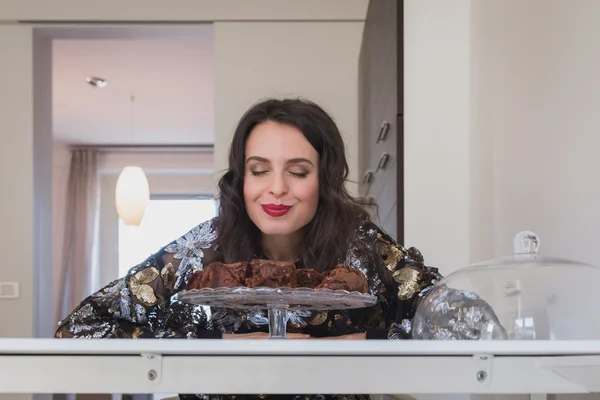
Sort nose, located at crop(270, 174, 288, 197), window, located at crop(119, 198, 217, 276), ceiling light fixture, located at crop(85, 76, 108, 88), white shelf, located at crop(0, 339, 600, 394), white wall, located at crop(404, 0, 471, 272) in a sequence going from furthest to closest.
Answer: window, located at crop(119, 198, 217, 276)
ceiling light fixture, located at crop(85, 76, 108, 88)
white wall, located at crop(404, 0, 471, 272)
nose, located at crop(270, 174, 288, 197)
white shelf, located at crop(0, 339, 600, 394)

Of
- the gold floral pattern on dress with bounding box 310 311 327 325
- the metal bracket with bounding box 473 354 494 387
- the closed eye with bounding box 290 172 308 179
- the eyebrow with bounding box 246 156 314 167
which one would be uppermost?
the eyebrow with bounding box 246 156 314 167

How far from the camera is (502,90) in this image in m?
2.11

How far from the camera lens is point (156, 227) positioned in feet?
29.0

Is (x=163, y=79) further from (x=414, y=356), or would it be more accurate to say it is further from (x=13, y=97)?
(x=414, y=356)

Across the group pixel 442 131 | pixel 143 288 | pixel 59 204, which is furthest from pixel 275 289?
pixel 59 204

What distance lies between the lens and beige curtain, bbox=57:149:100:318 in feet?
27.7

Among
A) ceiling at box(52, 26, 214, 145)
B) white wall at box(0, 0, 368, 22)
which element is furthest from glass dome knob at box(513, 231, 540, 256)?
ceiling at box(52, 26, 214, 145)

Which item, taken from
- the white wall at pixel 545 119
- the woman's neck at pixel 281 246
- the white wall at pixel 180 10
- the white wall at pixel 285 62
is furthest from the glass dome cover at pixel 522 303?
the white wall at pixel 180 10

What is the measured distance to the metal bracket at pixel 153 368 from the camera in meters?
0.78

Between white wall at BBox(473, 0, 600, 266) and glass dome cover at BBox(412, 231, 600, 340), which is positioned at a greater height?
white wall at BBox(473, 0, 600, 266)

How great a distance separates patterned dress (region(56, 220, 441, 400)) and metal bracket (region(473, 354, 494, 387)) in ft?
2.40

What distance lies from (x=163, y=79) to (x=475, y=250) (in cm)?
439

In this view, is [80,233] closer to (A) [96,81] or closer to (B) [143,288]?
(A) [96,81]

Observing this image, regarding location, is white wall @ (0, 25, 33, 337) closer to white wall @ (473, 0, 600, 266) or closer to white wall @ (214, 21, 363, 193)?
white wall @ (214, 21, 363, 193)
